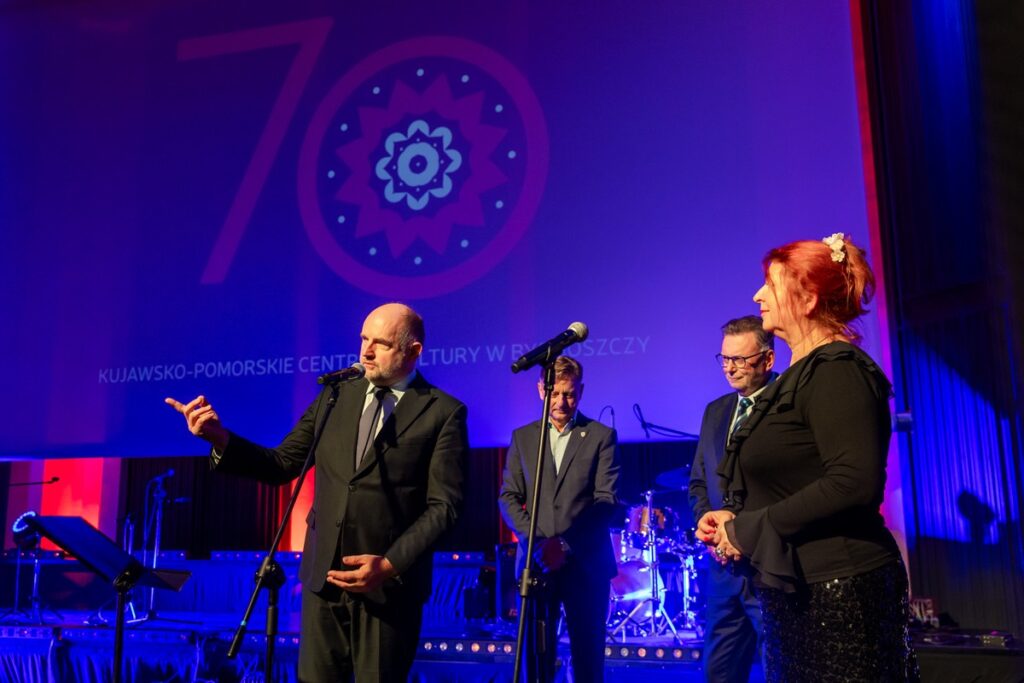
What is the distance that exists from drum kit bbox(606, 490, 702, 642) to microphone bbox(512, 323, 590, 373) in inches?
99.7

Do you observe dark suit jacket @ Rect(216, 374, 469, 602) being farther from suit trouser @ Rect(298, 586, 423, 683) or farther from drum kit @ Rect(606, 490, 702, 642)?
drum kit @ Rect(606, 490, 702, 642)

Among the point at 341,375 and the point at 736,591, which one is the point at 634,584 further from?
the point at 341,375

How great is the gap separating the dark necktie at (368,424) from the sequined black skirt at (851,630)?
151cm

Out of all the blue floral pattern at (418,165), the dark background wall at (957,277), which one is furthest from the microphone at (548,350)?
the blue floral pattern at (418,165)

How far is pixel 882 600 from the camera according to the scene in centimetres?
193

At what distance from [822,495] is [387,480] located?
148cm

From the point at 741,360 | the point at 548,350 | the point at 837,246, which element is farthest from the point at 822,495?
the point at 741,360

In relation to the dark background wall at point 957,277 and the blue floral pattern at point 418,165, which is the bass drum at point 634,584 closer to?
the dark background wall at point 957,277

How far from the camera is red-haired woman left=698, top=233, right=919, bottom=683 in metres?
1.92

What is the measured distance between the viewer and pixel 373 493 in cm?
290

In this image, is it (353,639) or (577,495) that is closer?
(353,639)

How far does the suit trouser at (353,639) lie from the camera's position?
9.07ft

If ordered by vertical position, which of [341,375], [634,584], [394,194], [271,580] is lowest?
[634,584]

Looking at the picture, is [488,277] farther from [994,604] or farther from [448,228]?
[994,604]
